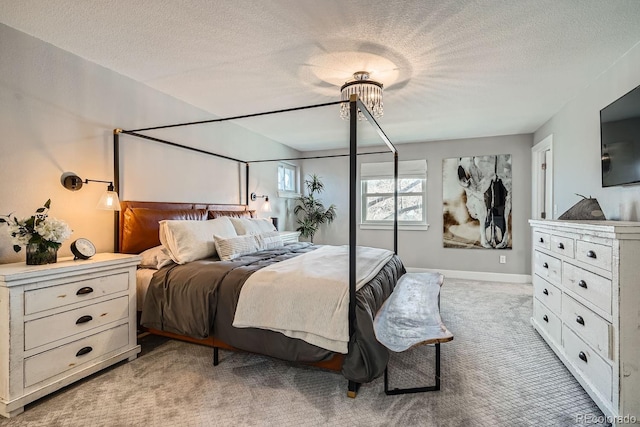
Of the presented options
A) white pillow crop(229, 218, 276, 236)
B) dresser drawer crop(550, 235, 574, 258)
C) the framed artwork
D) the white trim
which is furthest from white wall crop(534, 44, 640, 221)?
white pillow crop(229, 218, 276, 236)

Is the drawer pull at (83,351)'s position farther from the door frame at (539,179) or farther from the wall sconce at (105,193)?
the door frame at (539,179)

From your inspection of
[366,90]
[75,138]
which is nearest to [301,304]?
[366,90]

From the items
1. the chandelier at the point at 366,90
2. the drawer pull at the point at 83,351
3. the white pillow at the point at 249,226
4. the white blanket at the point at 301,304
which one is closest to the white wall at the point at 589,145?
the chandelier at the point at 366,90

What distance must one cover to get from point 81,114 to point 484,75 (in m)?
3.41

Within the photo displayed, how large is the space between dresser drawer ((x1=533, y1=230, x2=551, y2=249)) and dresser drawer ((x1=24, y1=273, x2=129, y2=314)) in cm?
336

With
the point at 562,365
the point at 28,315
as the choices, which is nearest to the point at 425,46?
the point at 562,365

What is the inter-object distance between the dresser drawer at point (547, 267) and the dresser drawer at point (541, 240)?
75 millimetres

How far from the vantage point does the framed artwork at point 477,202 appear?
4.98 m

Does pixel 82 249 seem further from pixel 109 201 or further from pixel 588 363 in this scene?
pixel 588 363

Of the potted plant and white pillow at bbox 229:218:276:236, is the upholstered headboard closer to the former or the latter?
white pillow at bbox 229:218:276:236

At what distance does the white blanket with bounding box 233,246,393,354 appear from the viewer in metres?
1.91

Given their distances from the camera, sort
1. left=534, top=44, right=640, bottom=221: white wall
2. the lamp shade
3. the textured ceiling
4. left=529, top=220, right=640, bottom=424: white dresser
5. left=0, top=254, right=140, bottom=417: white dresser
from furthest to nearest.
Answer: the lamp shade, left=534, top=44, right=640, bottom=221: white wall, the textured ceiling, left=0, top=254, right=140, bottom=417: white dresser, left=529, top=220, right=640, bottom=424: white dresser

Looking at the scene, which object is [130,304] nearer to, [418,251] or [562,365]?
[562,365]

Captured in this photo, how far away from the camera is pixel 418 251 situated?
18.0ft
